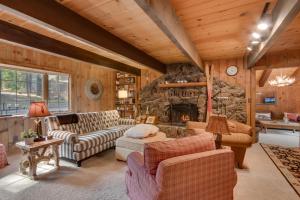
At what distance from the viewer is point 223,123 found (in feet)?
7.19

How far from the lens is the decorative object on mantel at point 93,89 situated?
5.57 metres

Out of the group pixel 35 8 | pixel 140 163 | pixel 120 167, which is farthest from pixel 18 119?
pixel 140 163

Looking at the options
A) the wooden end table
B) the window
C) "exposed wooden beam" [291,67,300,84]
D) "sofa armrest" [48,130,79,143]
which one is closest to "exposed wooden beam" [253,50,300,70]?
"exposed wooden beam" [291,67,300,84]

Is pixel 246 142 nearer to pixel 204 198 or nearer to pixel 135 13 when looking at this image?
pixel 204 198

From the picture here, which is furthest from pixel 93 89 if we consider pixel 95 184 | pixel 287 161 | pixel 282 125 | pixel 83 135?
pixel 282 125

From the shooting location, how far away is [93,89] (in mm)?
5777

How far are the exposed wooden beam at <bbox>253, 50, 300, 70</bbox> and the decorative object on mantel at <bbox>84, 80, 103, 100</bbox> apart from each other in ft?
16.1

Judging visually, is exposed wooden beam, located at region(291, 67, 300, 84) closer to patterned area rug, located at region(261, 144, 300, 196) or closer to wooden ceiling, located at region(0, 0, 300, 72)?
wooden ceiling, located at region(0, 0, 300, 72)

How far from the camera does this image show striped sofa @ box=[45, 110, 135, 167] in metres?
3.02

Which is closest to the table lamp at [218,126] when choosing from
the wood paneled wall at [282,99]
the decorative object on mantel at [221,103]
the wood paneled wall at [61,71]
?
the decorative object on mantel at [221,103]

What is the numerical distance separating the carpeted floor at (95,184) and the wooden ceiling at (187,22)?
6.61 ft

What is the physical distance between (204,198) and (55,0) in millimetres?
2524

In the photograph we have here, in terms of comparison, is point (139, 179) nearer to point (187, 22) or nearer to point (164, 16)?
point (164, 16)

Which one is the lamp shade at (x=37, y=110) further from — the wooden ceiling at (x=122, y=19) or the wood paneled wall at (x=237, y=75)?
the wood paneled wall at (x=237, y=75)
